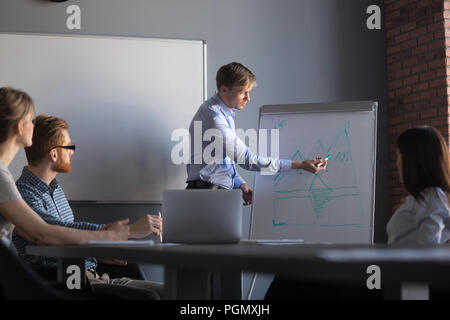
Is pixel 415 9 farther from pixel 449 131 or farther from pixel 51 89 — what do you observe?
pixel 51 89

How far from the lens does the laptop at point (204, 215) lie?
1848 mm

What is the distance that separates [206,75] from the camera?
4238 millimetres

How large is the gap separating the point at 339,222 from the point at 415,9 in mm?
1763

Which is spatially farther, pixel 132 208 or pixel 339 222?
pixel 132 208

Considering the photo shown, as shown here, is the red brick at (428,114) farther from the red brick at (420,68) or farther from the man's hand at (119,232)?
the man's hand at (119,232)

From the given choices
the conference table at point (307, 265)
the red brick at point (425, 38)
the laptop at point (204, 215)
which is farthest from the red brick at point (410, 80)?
the conference table at point (307, 265)

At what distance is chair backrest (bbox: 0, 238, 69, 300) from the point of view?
1118 millimetres

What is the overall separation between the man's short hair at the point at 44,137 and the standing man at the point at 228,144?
1.13 m

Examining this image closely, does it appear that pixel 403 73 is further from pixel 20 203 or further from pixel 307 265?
pixel 307 265

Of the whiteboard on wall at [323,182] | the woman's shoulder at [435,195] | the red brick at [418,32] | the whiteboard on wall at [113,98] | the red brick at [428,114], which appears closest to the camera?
the woman's shoulder at [435,195]

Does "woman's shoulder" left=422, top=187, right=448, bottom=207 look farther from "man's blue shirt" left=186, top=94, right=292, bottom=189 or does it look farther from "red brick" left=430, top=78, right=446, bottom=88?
"red brick" left=430, top=78, right=446, bottom=88

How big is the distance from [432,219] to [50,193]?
1499 mm

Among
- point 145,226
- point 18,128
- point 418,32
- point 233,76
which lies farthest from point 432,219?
point 418,32
